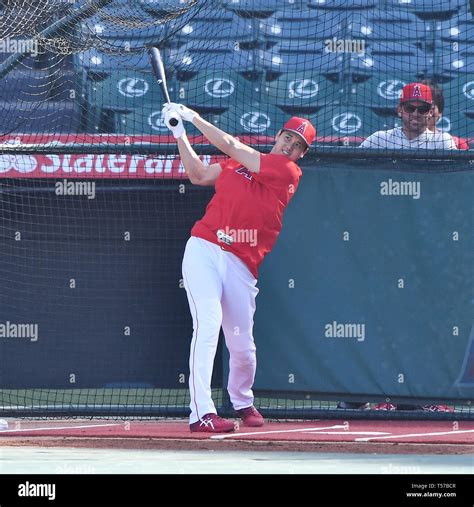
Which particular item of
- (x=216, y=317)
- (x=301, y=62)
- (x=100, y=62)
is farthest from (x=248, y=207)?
(x=301, y=62)

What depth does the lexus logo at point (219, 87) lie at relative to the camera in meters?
12.0

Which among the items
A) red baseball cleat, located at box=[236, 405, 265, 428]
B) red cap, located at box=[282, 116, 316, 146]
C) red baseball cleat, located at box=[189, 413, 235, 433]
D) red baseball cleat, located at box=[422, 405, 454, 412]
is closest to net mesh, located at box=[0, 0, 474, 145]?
red cap, located at box=[282, 116, 316, 146]

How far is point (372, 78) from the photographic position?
12.7m

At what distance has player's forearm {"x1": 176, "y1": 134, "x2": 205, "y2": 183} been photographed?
7598mm

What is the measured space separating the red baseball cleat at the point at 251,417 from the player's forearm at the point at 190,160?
4.95 feet

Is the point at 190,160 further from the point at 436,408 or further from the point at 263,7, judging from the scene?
the point at 263,7

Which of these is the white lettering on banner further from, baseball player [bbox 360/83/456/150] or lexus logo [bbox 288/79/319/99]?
lexus logo [bbox 288/79/319/99]

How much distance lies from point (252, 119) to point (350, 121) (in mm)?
1289

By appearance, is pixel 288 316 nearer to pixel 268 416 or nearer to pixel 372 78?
pixel 268 416

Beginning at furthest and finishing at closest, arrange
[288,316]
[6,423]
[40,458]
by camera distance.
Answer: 1. [288,316]
2. [6,423]
3. [40,458]

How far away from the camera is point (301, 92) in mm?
12320

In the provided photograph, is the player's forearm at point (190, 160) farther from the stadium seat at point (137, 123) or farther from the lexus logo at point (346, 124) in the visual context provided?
the lexus logo at point (346, 124)
